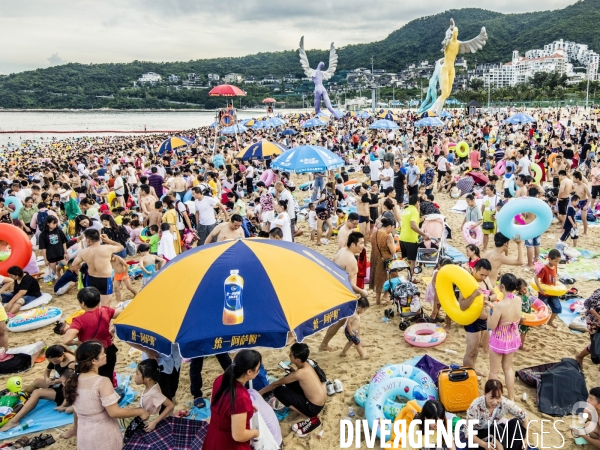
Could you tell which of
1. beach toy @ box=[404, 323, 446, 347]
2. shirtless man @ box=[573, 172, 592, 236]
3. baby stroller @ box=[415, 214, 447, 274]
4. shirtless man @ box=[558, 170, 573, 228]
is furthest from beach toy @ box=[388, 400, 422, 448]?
shirtless man @ box=[573, 172, 592, 236]

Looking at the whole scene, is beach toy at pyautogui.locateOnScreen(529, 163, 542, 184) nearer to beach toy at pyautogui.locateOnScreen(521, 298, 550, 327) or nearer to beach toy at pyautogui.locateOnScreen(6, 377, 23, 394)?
beach toy at pyautogui.locateOnScreen(521, 298, 550, 327)

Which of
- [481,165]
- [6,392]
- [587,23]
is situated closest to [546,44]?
[587,23]

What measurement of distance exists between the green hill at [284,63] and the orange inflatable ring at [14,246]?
93.6 meters

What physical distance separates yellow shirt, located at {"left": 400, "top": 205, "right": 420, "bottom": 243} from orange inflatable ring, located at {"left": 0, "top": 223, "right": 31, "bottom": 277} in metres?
5.47

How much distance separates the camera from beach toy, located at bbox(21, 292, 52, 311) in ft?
20.1

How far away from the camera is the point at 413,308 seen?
17.3ft

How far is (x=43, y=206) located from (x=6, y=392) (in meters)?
4.06

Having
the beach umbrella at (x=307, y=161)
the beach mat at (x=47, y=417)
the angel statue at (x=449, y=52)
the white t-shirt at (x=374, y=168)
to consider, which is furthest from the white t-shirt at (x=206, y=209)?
the angel statue at (x=449, y=52)

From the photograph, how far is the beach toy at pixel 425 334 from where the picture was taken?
4738 millimetres

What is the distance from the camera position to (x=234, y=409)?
8.23 ft

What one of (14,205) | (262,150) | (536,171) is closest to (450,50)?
(536,171)

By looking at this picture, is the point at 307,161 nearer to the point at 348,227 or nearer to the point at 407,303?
the point at 348,227

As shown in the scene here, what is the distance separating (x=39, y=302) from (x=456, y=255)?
6727 millimetres

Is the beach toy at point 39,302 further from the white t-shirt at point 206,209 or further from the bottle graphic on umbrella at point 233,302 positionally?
the bottle graphic on umbrella at point 233,302
